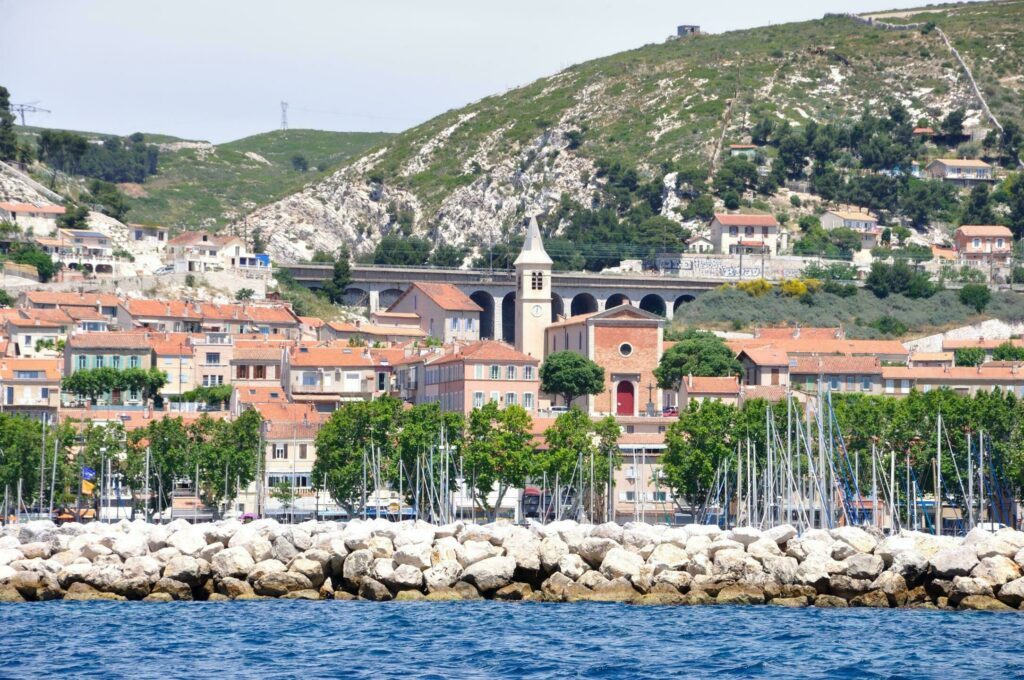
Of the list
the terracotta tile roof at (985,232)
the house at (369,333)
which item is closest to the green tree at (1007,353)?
the terracotta tile roof at (985,232)

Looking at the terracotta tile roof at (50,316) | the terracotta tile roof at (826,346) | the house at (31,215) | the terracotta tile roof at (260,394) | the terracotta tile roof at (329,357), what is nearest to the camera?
the terracotta tile roof at (260,394)

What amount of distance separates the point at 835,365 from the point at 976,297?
111 feet

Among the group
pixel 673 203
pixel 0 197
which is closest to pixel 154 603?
pixel 0 197

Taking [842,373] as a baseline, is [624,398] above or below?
below

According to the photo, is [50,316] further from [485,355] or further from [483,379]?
[483,379]

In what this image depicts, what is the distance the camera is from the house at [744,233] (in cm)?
14538

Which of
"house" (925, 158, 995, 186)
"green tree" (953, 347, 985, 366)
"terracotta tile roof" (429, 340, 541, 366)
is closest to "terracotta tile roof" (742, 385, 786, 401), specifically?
"terracotta tile roof" (429, 340, 541, 366)

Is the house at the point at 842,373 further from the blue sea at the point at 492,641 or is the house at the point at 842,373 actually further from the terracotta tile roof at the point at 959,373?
the blue sea at the point at 492,641

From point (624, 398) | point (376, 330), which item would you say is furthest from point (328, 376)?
point (376, 330)

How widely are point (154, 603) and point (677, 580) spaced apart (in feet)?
42.4

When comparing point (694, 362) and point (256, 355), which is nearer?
point (256, 355)

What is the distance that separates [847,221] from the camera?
154500 millimetres

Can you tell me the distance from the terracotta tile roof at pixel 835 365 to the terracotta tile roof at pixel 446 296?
25.1m

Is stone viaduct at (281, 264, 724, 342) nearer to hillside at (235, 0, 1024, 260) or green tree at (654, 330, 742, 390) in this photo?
hillside at (235, 0, 1024, 260)
